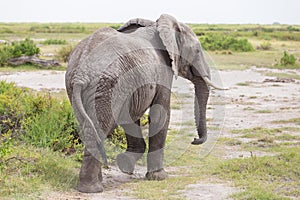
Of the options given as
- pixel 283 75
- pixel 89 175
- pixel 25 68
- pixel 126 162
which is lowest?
pixel 25 68

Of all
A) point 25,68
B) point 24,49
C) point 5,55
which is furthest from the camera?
point 24,49

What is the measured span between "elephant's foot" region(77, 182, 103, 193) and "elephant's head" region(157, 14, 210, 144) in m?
1.42

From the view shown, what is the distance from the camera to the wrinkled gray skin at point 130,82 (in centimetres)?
505

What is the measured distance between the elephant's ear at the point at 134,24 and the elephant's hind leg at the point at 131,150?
106 centimetres

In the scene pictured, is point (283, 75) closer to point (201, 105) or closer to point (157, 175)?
point (201, 105)

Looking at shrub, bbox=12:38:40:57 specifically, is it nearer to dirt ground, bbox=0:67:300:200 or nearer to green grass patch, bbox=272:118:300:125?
dirt ground, bbox=0:67:300:200

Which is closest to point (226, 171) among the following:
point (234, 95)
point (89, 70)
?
point (89, 70)

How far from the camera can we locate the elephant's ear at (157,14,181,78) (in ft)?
19.1

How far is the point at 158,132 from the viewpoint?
6.00 metres

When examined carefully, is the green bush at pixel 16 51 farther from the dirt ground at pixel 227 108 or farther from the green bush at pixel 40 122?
the green bush at pixel 40 122

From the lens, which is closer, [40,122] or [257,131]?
[40,122]

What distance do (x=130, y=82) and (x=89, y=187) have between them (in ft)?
3.45

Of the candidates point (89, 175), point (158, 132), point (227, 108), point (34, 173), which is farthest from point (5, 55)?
point (89, 175)

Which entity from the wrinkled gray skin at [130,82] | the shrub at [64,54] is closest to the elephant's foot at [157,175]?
the wrinkled gray skin at [130,82]
